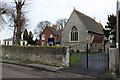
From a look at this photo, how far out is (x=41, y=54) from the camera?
41.6 ft

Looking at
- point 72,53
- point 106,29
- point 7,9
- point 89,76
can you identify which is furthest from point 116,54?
point 7,9

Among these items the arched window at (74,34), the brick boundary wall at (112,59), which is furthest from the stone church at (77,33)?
the brick boundary wall at (112,59)

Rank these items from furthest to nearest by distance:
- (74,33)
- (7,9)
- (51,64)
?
(74,33)
(7,9)
(51,64)

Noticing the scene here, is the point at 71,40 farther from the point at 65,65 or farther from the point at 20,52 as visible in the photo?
the point at 65,65

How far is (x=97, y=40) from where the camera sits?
102 ft

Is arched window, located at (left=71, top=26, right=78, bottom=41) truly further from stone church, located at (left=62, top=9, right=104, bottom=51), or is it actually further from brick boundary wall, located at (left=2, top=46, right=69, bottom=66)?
brick boundary wall, located at (left=2, top=46, right=69, bottom=66)

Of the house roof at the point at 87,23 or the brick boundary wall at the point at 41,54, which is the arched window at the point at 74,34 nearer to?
the house roof at the point at 87,23

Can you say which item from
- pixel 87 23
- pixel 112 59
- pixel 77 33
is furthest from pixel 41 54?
pixel 87 23

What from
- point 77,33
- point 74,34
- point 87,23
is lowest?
point 74,34

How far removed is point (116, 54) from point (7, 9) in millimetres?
20197

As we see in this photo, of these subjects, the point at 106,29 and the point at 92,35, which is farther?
the point at 92,35

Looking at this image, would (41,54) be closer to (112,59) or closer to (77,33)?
(112,59)

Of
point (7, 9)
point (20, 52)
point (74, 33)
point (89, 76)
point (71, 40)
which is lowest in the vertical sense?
point (89, 76)

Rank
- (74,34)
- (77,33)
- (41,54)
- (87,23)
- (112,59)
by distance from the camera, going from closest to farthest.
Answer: (112,59) → (41,54) → (77,33) → (74,34) → (87,23)
